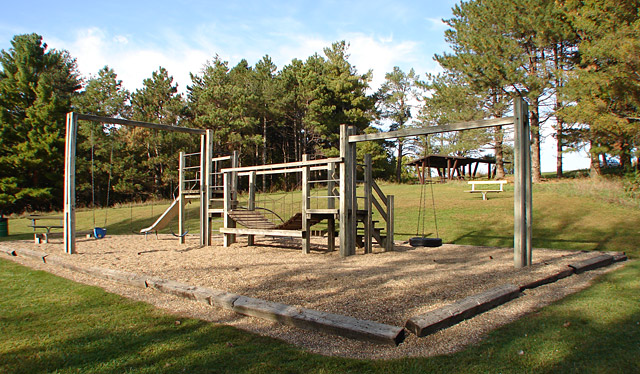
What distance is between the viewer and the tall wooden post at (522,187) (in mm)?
7160

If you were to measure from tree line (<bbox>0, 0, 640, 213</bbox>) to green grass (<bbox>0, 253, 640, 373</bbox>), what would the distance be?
14.0m

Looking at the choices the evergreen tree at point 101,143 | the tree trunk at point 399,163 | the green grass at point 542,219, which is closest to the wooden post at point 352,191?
the green grass at point 542,219

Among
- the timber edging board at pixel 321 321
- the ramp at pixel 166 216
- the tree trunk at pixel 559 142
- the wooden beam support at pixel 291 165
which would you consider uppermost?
the tree trunk at pixel 559 142

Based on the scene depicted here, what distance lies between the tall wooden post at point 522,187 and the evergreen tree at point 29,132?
122ft

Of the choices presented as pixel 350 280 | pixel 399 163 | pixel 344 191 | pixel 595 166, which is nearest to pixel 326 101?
pixel 399 163

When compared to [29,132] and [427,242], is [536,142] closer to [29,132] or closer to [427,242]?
[427,242]

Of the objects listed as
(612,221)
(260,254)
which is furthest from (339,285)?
(612,221)

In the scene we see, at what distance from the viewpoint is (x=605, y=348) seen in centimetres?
369

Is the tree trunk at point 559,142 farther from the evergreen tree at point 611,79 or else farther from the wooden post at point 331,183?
the wooden post at point 331,183

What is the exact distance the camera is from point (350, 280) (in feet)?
21.6

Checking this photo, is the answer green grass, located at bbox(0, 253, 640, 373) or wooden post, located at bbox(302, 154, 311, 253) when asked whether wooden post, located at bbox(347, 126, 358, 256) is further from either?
green grass, located at bbox(0, 253, 640, 373)

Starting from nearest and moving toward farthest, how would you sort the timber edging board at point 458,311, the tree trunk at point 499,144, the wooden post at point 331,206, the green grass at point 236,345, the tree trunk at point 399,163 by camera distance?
the green grass at point 236,345
the timber edging board at point 458,311
the wooden post at point 331,206
the tree trunk at point 499,144
the tree trunk at point 399,163

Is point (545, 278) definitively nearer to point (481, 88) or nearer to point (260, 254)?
point (260, 254)

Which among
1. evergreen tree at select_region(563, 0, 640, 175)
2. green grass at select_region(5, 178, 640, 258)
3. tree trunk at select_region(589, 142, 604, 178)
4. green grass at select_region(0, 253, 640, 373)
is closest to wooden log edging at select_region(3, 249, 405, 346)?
green grass at select_region(0, 253, 640, 373)
